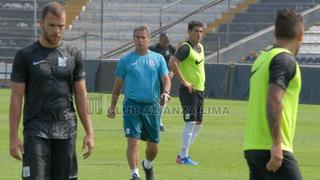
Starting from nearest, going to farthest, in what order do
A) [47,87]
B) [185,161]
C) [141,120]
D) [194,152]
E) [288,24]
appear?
[288,24]
[47,87]
[141,120]
[185,161]
[194,152]

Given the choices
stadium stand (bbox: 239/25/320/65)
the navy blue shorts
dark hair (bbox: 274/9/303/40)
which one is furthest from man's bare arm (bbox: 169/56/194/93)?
stadium stand (bbox: 239/25/320/65)

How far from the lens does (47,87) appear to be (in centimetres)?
895

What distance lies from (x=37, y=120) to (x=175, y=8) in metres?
37.2

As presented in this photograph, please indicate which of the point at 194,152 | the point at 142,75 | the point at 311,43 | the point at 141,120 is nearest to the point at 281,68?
the point at 141,120

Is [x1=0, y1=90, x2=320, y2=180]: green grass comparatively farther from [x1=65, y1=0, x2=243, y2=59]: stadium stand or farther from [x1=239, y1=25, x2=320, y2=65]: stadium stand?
[x1=65, y1=0, x2=243, y2=59]: stadium stand

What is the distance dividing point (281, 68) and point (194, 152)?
407 inches

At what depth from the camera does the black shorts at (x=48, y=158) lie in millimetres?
8883

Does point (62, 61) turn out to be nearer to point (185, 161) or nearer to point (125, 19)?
A: point (185, 161)

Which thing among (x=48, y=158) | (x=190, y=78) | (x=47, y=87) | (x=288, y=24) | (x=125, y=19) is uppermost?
(x=288, y=24)

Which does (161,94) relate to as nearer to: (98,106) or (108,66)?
(98,106)

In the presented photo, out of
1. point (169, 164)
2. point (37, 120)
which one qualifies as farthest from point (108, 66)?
point (37, 120)

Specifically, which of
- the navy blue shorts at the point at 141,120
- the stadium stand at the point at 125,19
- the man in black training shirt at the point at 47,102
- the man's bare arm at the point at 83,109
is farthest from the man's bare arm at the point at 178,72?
the stadium stand at the point at 125,19

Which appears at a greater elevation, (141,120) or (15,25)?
(15,25)

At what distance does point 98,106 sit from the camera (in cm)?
3086
